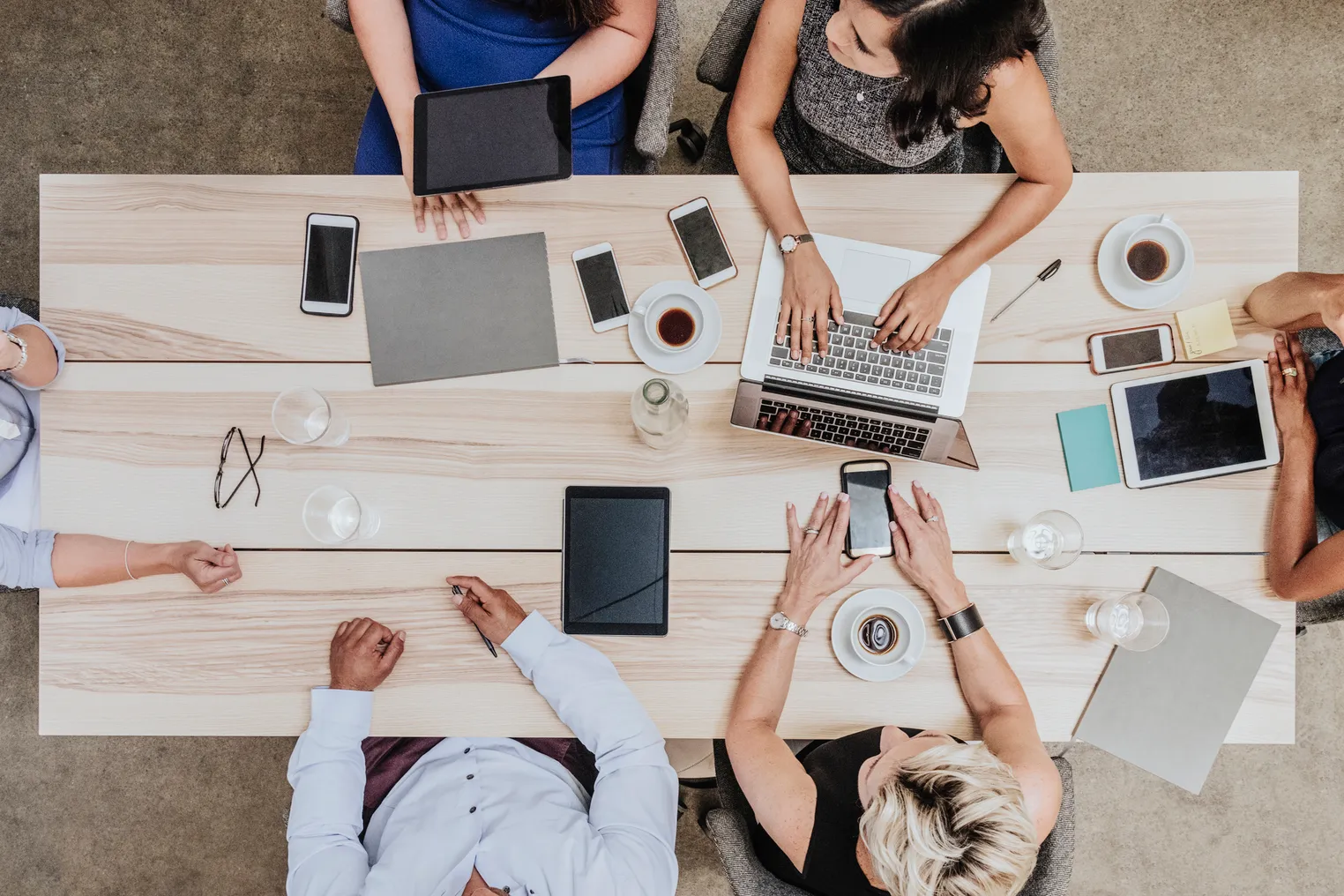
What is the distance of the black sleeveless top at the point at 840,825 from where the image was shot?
51.5 inches

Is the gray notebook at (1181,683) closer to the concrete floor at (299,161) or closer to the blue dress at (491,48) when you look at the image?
the concrete floor at (299,161)

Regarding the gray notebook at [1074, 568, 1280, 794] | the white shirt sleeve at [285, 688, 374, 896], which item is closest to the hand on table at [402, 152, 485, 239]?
the white shirt sleeve at [285, 688, 374, 896]

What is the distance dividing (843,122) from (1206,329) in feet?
2.39

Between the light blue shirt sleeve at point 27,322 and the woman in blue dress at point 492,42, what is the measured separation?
65 centimetres

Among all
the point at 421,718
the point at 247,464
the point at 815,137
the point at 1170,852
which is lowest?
the point at 1170,852

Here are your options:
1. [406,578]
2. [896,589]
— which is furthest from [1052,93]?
[406,578]

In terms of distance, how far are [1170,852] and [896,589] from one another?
1.46 meters

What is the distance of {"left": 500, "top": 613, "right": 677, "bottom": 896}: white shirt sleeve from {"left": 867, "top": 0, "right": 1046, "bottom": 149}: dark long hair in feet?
3.42

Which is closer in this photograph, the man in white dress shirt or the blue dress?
the man in white dress shirt

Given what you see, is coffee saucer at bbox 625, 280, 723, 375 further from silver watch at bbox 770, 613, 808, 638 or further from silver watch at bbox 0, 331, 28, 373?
silver watch at bbox 0, 331, 28, 373

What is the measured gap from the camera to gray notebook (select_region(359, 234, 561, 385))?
4.50ft

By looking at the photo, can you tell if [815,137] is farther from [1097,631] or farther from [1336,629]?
[1336,629]

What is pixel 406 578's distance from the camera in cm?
136

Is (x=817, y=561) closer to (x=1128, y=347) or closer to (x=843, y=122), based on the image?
(x=1128, y=347)
